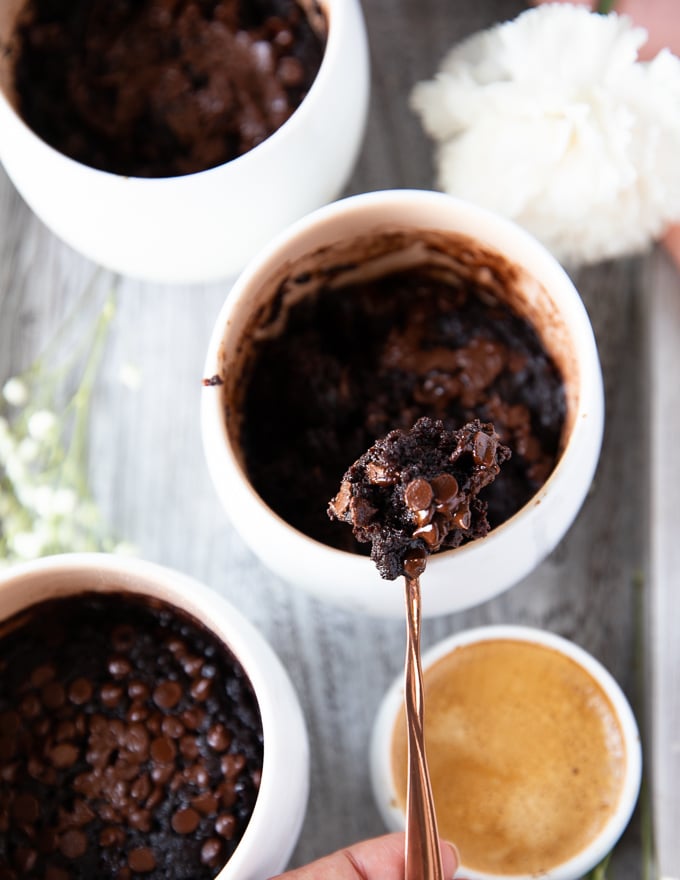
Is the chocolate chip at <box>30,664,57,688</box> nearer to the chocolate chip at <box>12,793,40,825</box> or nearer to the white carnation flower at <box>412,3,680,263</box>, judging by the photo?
the chocolate chip at <box>12,793,40,825</box>

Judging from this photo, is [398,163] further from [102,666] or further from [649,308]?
[102,666]

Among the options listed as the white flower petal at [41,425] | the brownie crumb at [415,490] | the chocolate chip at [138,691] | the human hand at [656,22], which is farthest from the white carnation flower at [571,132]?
the chocolate chip at [138,691]

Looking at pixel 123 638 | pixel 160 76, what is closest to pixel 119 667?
pixel 123 638

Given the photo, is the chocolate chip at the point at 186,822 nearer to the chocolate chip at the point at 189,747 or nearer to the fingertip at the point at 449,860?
the chocolate chip at the point at 189,747

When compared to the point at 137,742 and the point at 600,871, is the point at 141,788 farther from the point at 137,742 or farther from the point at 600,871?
the point at 600,871

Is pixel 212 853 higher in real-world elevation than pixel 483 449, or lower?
lower

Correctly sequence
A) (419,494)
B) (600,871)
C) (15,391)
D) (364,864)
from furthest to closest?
(15,391) < (600,871) < (364,864) < (419,494)
